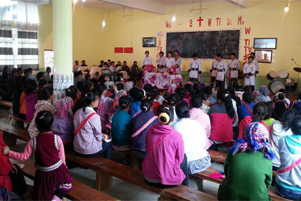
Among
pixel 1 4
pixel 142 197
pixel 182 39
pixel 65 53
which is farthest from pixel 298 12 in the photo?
pixel 1 4

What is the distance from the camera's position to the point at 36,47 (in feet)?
35.9

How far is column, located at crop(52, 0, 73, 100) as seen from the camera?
190 inches

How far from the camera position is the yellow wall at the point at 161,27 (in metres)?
8.80

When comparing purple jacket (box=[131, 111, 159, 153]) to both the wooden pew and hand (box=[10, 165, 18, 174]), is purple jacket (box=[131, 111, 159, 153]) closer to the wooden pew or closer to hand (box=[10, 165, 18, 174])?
the wooden pew

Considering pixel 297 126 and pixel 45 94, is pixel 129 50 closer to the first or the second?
pixel 45 94

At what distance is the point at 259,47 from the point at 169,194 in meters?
8.11

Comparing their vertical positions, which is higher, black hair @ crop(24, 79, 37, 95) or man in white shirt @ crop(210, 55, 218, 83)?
man in white shirt @ crop(210, 55, 218, 83)

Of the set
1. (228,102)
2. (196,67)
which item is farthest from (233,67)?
(228,102)

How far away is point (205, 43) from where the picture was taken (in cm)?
1050

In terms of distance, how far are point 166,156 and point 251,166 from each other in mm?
727

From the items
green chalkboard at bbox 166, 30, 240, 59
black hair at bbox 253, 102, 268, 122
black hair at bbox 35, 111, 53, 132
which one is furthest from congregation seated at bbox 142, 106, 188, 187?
green chalkboard at bbox 166, 30, 240, 59

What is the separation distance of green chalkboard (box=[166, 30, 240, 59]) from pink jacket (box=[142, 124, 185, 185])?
8.12m

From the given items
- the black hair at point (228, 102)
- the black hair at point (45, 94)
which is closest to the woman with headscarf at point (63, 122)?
the black hair at point (45, 94)

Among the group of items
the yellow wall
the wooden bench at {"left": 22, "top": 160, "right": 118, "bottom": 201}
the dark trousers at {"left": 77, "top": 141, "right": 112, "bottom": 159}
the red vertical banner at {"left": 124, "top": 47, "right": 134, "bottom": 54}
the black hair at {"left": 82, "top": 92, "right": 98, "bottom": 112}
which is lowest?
A: the wooden bench at {"left": 22, "top": 160, "right": 118, "bottom": 201}
